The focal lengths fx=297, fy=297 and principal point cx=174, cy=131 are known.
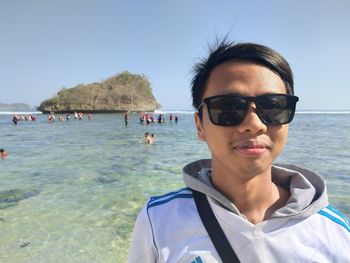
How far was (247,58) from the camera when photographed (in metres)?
1.72

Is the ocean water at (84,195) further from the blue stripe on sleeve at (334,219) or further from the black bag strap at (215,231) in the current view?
the blue stripe on sleeve at (334,219)

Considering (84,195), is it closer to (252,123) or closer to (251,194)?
(251,194)

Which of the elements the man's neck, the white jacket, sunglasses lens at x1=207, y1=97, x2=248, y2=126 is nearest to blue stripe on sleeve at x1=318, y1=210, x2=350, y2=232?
the white jacket

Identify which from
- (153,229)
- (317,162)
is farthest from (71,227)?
(317,162)

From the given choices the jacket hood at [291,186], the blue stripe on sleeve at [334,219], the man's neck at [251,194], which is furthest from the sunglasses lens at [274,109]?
the blue stripe on sleeve at [334,219]

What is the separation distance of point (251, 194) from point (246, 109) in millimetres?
498

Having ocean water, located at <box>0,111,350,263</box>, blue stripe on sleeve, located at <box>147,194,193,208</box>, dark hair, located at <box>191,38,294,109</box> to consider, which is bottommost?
ocean water, located at <box>0,111,350,263</box>

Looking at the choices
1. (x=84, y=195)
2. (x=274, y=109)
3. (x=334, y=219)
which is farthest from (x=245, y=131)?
(x=84, y=195)

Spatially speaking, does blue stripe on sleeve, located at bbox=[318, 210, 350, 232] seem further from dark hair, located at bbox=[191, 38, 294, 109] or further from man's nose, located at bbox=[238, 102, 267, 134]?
dark hair, located at bbox=[191, 38, 294, 109]

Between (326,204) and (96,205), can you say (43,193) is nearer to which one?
(96,205)

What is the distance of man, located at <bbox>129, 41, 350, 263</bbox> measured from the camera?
1478mm

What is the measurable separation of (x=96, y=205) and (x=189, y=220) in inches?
262

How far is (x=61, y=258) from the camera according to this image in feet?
16.9

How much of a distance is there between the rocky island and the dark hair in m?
84.0
